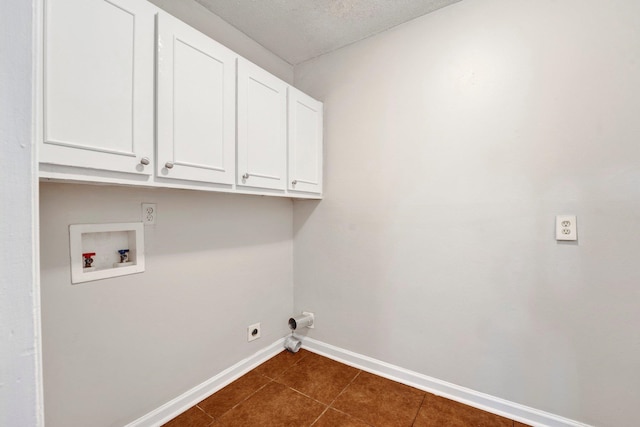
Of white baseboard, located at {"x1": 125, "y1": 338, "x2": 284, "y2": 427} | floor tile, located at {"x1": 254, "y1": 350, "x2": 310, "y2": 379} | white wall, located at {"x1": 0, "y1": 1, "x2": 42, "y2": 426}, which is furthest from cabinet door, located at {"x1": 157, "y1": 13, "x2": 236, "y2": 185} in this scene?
floor tile, located at {"x1": 254, "y1": 350, "x2": 310, "y2": 379}

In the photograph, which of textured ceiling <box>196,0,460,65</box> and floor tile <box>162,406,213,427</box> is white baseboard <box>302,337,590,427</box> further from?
textured ceiling <box>196,0,460,65</box>

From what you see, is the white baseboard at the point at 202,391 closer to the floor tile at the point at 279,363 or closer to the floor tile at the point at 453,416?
the floor tile at the point at 279,363

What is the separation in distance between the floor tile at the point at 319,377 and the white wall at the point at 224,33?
7.26 feet

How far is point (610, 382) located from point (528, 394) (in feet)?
1.13

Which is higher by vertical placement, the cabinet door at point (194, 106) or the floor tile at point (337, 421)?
the cabinet door at point (194, 106)

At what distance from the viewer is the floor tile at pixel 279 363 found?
1856 mm

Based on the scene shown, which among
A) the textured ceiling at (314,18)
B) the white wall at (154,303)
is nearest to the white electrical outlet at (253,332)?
the white wall at (154,303)

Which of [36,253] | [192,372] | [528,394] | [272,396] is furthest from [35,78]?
[528,394]

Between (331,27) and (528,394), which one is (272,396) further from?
(331,27)

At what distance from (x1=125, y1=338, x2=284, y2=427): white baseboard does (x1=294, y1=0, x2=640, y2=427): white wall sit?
1.74ft

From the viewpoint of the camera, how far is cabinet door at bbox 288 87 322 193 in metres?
1.83

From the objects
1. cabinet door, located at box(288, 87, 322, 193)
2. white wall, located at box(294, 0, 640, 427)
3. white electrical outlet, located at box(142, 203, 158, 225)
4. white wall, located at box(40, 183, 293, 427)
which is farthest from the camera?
cabinet door, located at box(288, 87, 322, 193)

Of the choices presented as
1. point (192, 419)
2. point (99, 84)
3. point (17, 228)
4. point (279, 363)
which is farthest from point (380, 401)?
point (99, 84)

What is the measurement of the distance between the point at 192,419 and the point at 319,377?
2.52ft
